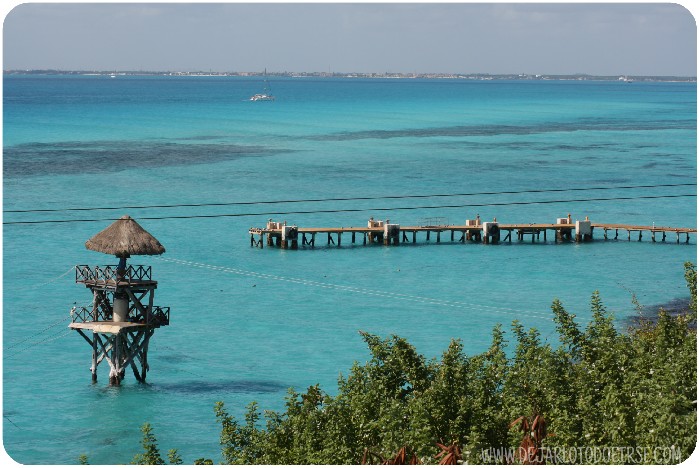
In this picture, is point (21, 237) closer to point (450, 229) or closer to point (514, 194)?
point (450, 229)

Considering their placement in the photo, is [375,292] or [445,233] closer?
[375,292]

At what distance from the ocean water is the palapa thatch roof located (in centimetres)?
543

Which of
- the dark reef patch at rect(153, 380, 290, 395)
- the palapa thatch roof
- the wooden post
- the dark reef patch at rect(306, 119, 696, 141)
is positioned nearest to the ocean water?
the dark reef patch at rect(153, 380, 290, 395)

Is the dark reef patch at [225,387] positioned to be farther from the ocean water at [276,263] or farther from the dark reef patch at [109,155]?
the dark reef patch at [109,155]

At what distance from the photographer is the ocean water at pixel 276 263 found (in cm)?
3962

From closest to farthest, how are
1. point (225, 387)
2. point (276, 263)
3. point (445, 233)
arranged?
point (225, 387), point (276, 263), point (445, 233)

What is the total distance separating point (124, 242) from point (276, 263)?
2706cm

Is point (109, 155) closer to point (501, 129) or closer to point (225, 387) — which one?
point (501, 129)

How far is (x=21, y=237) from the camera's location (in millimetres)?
69000

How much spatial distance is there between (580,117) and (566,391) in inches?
6516

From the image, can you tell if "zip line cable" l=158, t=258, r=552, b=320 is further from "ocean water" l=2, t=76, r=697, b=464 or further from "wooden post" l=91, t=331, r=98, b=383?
"wooden post" l=91, t=331, r=98, b=383

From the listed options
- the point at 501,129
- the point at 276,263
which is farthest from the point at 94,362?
the point at 501,129

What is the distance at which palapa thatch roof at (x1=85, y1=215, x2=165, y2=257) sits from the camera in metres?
36.5

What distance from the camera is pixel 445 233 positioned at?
238 feet
